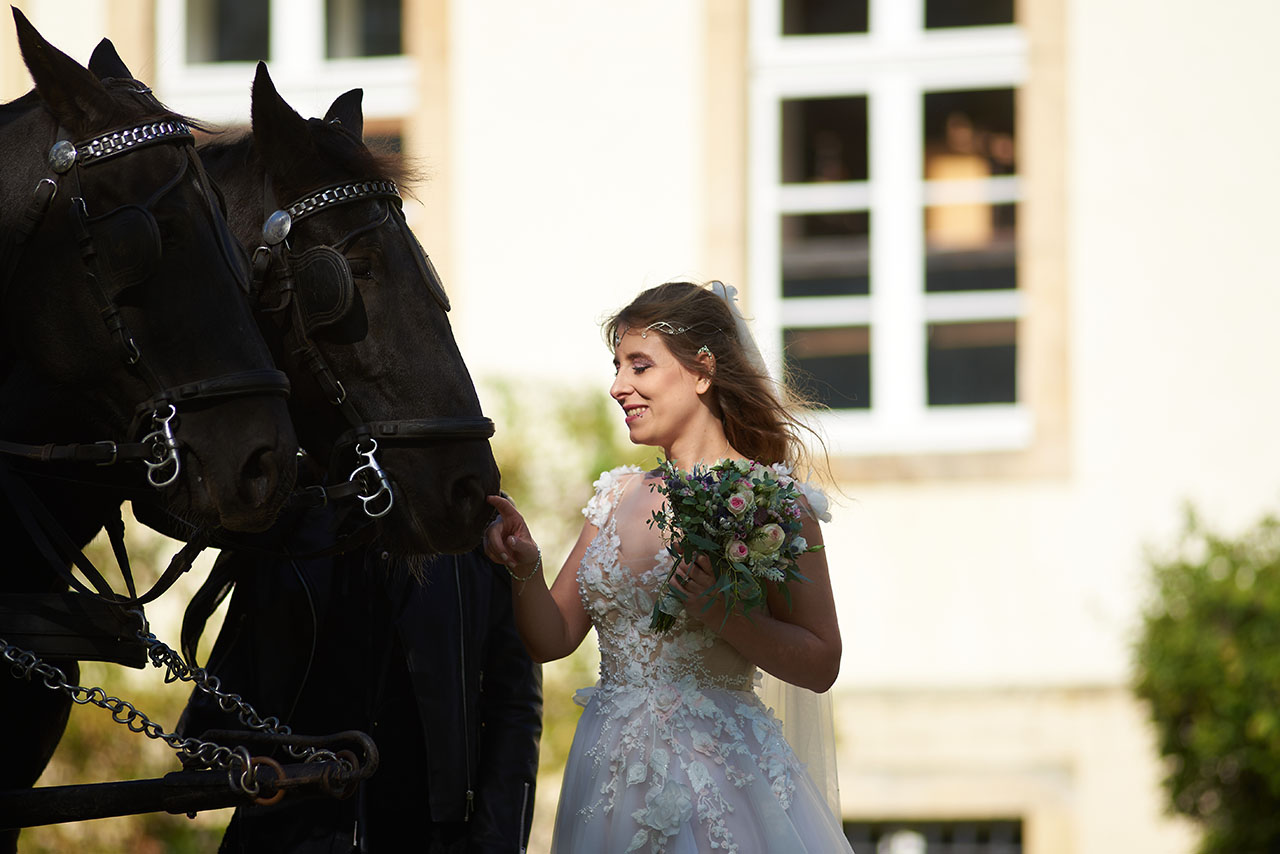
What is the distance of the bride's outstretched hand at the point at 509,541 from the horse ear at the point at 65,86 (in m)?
0.96

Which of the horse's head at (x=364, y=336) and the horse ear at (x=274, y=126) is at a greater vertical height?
the horse ear at (x=274, y=126)

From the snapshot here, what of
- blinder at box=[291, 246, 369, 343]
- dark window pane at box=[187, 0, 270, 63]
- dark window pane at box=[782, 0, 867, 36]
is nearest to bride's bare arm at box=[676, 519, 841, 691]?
blinder at box=[291, 246, 369, 343]

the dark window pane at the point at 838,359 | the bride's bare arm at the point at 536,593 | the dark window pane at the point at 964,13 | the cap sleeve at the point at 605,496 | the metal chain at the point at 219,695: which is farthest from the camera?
the dark window pane at the point at 964,13

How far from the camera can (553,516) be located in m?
7.35

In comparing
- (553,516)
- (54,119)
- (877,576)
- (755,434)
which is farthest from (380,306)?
(877,576)

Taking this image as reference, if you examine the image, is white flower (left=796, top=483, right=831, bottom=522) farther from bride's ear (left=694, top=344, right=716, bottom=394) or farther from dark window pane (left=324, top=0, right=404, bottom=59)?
dark window pane (left=324, top=0, right=404, bottom=59)

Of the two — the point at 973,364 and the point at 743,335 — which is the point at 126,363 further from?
the point at 973,364

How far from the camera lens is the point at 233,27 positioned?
31.4 ft

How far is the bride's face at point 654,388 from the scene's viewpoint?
3.19 meters

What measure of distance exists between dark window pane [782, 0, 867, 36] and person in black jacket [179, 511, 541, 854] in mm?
6715

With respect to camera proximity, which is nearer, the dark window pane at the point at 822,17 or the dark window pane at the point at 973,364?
the dark window pane at the point at 973,364

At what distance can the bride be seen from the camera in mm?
2961

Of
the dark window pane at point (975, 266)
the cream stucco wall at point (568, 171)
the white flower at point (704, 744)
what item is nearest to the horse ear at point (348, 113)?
the white flower at point (704, 744)

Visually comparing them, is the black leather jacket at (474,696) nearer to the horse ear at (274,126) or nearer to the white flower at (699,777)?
the white flower at (699,777)
